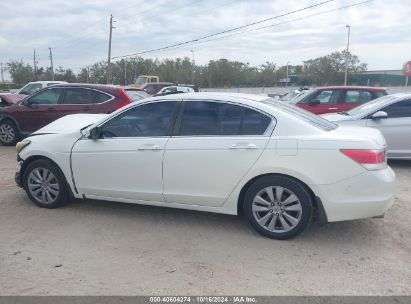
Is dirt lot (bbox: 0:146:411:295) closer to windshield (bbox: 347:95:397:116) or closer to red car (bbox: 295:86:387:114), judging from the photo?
windshield (bbox: 347:95:397:116)

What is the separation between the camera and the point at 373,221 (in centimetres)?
477

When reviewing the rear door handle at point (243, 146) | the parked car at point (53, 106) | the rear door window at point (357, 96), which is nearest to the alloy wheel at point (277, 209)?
the rear door handle at point (243, 146)

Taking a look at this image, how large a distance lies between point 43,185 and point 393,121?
6408 millimetres

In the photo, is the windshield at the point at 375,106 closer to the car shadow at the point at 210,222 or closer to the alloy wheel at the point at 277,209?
the car shadow at the point at 210,222

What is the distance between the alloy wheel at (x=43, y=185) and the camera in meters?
Result: 5.16

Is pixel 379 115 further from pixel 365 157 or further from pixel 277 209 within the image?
pixel 277 209

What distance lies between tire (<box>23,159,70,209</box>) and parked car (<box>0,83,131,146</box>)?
4777 mm

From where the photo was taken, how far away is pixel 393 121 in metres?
7.64

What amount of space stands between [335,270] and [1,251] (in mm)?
3301

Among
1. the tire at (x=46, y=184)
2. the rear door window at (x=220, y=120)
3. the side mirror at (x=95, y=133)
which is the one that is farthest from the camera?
the tire at (x=46, y=184)

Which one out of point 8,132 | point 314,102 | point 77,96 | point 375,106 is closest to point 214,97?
point 375,106

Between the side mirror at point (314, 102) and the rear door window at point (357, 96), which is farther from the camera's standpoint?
the side mirror at point (314, 102)

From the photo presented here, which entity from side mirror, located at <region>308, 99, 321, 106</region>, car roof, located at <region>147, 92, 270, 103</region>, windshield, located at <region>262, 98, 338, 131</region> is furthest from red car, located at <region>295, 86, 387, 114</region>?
car roof, located at <region>147, 92, 270, 103</region>

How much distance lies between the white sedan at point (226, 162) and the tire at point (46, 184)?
14mm
